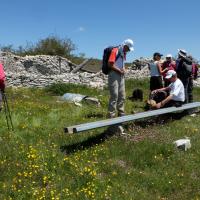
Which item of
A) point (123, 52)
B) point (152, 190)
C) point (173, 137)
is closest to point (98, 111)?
A: point (123, 52)

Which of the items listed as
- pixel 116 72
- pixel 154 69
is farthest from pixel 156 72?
pixel 116 72

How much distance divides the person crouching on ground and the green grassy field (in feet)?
3.24

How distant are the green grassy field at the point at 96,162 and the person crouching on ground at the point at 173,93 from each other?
99cm

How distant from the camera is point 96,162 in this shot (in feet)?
28.7

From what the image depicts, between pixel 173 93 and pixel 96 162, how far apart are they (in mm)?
4706

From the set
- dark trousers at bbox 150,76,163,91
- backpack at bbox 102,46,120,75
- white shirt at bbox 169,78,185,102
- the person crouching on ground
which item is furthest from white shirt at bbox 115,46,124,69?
dark trousers at bbox 150,76,163,91

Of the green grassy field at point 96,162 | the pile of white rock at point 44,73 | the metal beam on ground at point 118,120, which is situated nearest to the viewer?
the green grassy field at point 96,162

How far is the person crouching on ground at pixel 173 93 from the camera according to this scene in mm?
12688

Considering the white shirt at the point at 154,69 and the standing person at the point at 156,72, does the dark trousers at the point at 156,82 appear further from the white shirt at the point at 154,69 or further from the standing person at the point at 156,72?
the white shirt at the point at 154,69

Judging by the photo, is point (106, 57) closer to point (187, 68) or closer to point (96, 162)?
point (187, 68)

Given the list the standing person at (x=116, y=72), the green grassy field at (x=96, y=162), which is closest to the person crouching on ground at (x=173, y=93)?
the green grassy field at (x=96, y=162)

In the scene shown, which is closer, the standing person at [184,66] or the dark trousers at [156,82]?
the standing person at [184,66]

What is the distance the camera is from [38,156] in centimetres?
866

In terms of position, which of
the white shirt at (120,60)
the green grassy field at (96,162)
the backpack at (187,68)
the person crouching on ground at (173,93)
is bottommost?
the green grassy field at (96,162)
